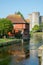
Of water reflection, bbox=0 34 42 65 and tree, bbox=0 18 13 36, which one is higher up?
tree, bbox=0 18 13 36

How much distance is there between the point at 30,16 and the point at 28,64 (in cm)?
9424

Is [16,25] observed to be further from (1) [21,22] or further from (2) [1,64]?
(2) [1,64]

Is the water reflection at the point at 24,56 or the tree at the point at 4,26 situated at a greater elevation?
the tree at the point at 4,26

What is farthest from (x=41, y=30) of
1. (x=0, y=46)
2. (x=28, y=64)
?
(x=28, y=64)

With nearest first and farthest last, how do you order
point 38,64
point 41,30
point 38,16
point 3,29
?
point 38,64
point 3,29
point 41,30
point 38,16

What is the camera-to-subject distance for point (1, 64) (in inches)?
704

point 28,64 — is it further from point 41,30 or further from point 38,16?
point 38,16

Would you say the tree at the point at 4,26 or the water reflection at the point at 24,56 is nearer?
the water reflection at the point at 24,56

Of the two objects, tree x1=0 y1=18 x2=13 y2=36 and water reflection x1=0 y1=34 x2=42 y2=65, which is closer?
water reflection x1=0 y1=34 x2=42 y2=65

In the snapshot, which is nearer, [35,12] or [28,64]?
[28,64]

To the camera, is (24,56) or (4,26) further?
(4,26)

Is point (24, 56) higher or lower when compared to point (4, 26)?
lower

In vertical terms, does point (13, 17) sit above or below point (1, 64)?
above

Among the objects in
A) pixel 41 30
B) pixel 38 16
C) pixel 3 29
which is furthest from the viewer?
pixel 38 16
